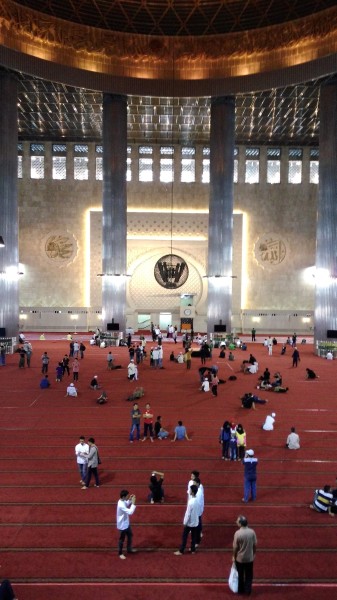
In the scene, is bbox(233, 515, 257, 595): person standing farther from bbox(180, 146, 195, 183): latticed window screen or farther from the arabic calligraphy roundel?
bbox(180, 146, 195, 183): latticed window screen

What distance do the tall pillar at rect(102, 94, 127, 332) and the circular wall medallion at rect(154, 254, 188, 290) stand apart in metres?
7.01

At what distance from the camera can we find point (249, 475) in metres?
7.69

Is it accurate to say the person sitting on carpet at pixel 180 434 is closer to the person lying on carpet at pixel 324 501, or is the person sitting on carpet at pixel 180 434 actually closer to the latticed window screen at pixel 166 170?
the person lying on carpet at pixel 324 501

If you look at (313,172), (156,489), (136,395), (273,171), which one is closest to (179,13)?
(273,171)

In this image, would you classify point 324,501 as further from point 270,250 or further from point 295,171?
point 295,171

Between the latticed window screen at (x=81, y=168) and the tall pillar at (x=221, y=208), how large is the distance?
10458 mm

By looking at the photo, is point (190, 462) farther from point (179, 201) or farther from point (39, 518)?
point (179, 201)

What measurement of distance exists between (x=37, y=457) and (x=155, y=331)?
60.8 ft

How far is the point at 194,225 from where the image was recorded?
3450 cm

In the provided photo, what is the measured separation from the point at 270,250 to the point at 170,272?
273 inches

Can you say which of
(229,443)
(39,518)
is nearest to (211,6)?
(229,443)

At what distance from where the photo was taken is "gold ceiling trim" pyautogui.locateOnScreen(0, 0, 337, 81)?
2372cm

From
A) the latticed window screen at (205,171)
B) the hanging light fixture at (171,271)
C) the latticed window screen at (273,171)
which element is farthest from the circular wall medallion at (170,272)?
the latticed window screen at (273,171)

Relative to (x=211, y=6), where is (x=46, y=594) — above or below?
below
